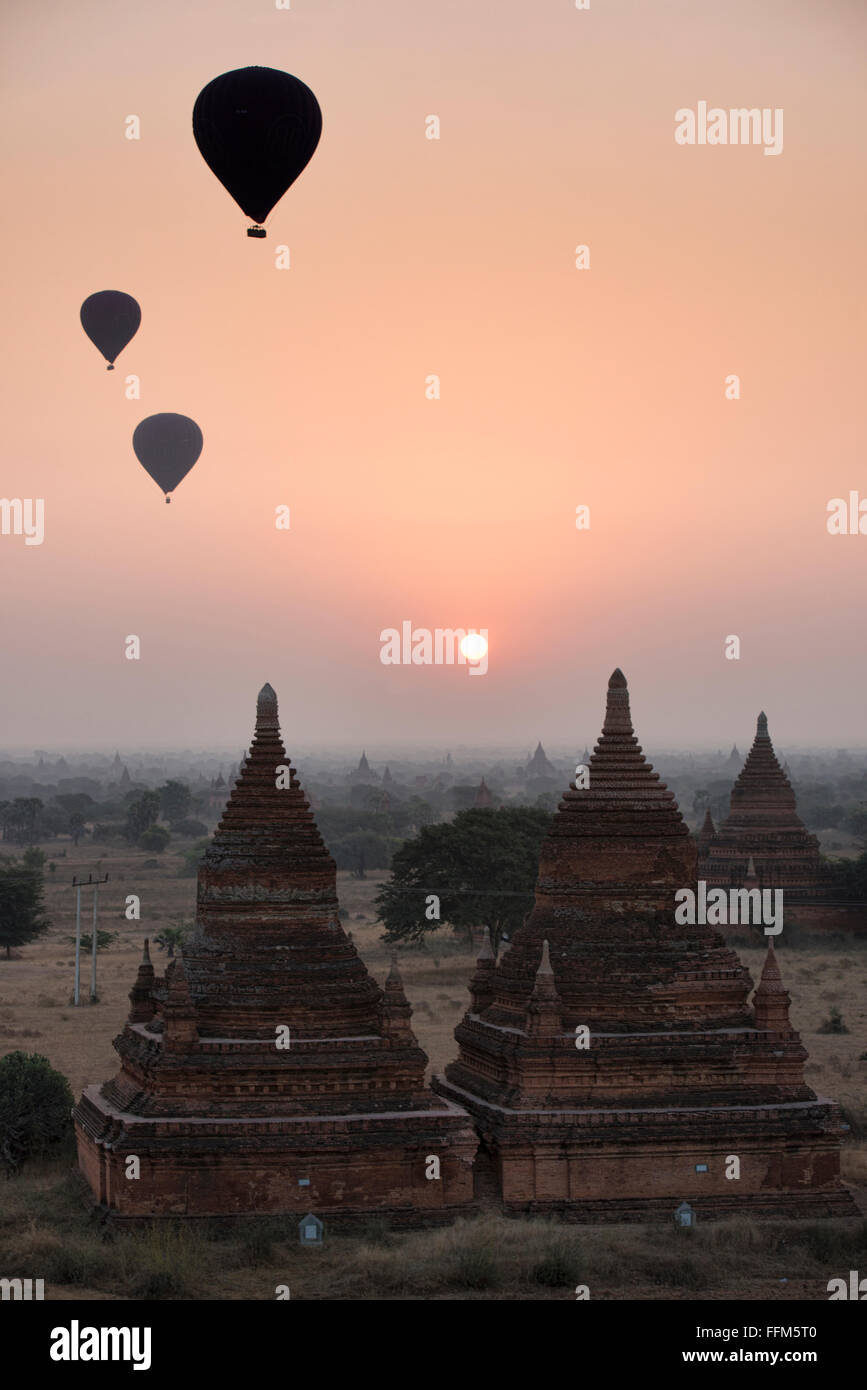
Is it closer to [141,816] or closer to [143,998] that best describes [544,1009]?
[143,998]

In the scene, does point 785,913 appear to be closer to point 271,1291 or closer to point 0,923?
point 0,923

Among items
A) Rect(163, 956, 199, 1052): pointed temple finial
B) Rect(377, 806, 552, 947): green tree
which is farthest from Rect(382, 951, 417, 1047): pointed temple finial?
Rect(377, 806, 552, 947): green tree

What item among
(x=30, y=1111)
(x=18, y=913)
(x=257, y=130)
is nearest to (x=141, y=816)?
(x=18, y=913)

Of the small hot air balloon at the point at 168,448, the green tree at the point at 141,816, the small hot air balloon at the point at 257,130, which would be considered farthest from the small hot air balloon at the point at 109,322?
the green tree at the point at 141,816

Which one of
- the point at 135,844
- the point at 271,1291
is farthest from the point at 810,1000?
the point at 135,844

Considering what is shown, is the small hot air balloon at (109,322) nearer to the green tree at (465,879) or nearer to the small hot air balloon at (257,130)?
the small hot air balloon at (257,130)
